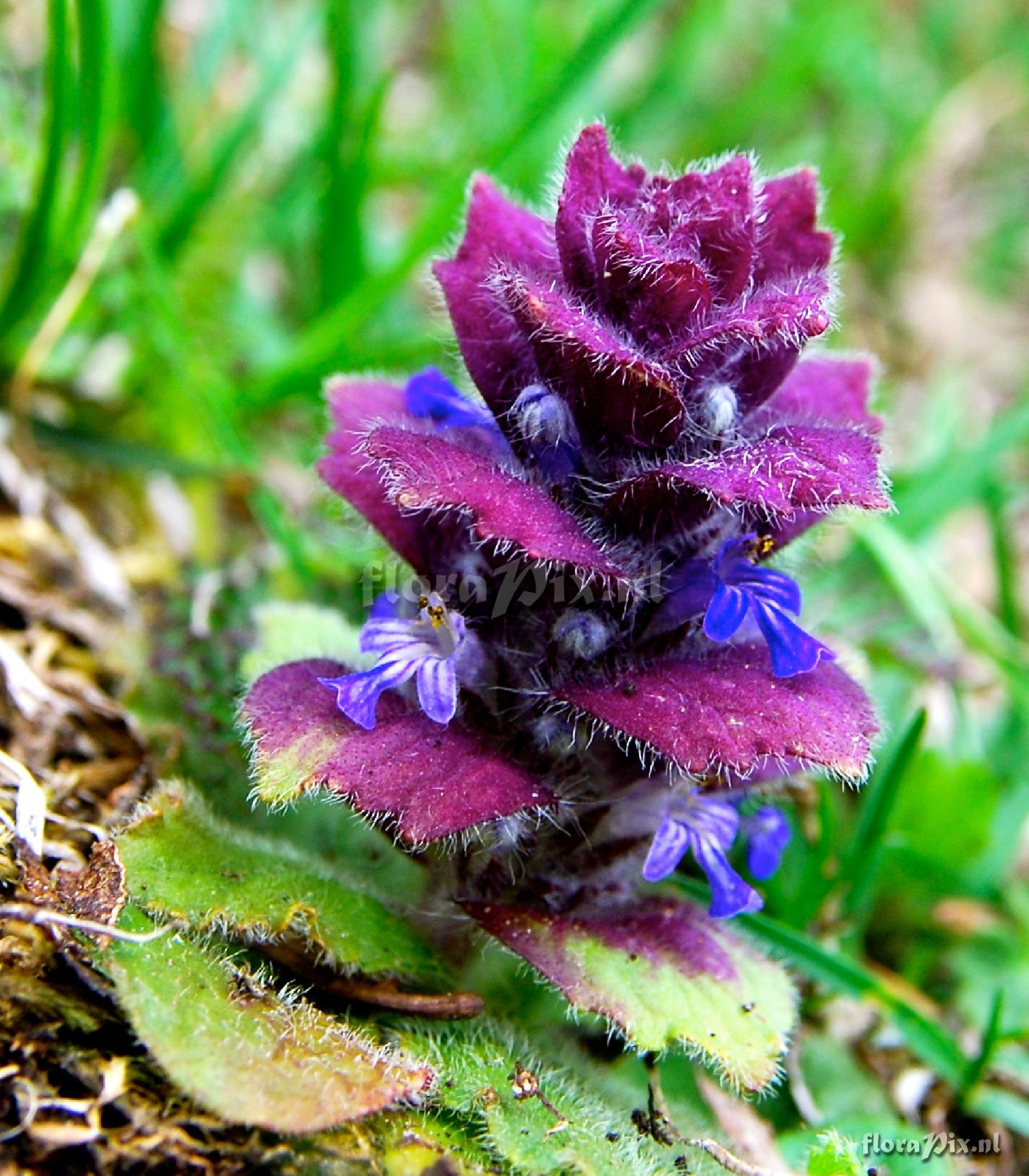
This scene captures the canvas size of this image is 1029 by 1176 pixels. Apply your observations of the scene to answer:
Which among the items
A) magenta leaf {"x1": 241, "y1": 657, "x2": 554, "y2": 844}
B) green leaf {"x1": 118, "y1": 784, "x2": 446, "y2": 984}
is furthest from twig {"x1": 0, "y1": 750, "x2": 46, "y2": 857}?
magenta leaf {"x1": 241, "y1": 657, "x2": 554, "y2": 844}

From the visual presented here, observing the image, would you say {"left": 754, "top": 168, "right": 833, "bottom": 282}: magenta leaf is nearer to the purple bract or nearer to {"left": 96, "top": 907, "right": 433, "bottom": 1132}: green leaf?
the purple bract

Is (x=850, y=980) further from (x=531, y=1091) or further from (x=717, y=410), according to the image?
(x=717, y=410)

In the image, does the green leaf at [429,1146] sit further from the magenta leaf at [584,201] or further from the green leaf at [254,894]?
the magenta leaf at [584,201]

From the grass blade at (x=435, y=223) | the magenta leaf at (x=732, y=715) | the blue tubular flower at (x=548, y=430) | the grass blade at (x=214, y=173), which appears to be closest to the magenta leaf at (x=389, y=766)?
the magenta leaf at (x=732, y=715)

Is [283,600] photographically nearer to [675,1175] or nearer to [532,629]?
[532,629]

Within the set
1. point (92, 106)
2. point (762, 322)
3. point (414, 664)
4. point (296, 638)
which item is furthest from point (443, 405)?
point (92, 106)

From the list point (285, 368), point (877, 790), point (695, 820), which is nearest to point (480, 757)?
point (695, 820)
